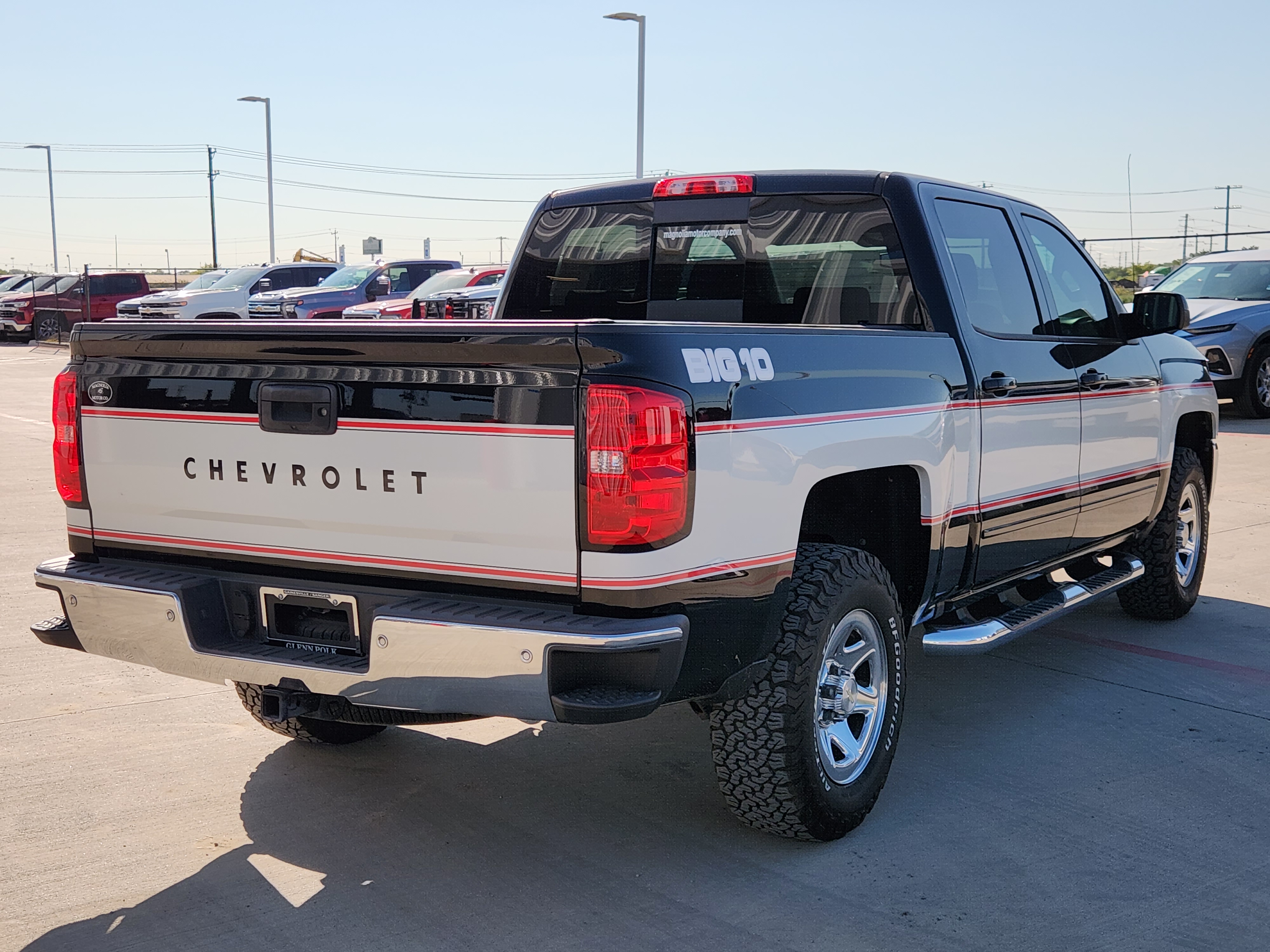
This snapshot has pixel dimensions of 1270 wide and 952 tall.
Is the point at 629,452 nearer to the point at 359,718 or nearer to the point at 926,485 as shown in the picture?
the point at 359,718

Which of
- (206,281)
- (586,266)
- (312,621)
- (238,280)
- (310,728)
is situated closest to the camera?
(312,621)

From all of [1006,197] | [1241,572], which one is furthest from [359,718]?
[1241,572]

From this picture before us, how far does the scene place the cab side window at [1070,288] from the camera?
17.7 ft

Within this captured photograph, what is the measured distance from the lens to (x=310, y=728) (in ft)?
15.0

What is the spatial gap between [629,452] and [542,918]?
1.24m

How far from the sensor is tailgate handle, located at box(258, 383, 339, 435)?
133 inches

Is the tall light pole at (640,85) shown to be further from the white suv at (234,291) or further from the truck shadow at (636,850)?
the truck shadow at (636,850)

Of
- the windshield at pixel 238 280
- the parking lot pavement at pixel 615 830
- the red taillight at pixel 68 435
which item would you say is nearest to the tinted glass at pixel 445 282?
the windshield at pixel 238 280

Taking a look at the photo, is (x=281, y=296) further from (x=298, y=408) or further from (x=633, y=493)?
(x=633, y=493)

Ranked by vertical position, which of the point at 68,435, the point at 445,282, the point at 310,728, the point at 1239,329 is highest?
the point at 445,282

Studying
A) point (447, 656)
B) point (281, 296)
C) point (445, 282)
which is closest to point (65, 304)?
point (281, 296)

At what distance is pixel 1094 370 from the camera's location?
5.39 metres

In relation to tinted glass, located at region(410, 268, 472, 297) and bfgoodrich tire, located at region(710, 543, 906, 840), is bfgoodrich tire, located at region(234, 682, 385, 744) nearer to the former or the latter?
bfgoodrich tire, located at region(710, 543, 906, 840)

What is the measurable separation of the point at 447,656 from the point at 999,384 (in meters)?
2.37
